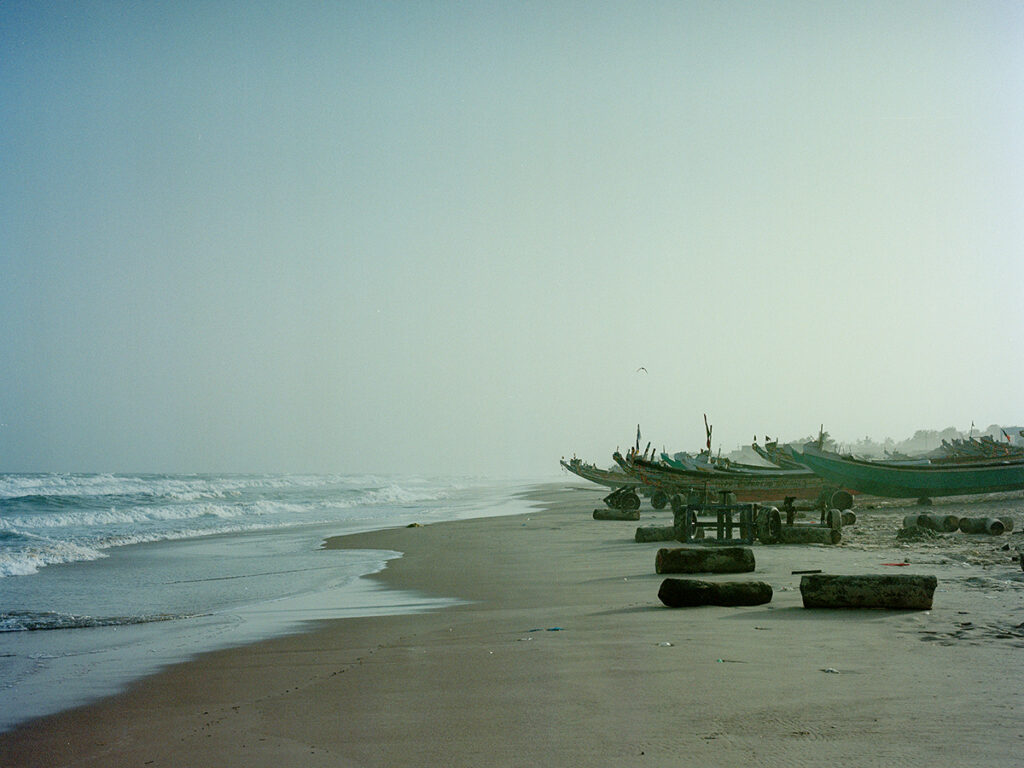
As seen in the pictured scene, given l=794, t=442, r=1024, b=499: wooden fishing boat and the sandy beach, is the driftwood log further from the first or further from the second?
l=794, t=442, r=1024, b=499: wooden fishing boat

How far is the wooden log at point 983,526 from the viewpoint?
17625 mm

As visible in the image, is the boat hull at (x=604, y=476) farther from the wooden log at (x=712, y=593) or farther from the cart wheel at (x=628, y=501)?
the wooden log at (x=712, y=593)

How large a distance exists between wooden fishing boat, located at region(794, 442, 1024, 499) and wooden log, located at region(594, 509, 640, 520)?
6617 millimetres

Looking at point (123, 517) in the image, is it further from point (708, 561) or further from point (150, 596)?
point (708, 561)

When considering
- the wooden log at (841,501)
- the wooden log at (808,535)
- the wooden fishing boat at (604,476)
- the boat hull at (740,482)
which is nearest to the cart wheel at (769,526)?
the wooden log at (808,535)

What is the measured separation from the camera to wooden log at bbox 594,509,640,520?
3088 centimetres

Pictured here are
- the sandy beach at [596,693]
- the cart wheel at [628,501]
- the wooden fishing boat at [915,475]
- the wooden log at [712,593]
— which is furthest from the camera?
the cart wheel at [628,501]

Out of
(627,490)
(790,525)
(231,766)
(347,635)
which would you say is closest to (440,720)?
(231,766)

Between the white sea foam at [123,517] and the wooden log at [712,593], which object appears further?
the white sea foam at [123,517]

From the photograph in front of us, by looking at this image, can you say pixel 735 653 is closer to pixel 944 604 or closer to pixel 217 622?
pixel 944 604

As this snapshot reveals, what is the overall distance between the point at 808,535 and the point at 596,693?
12.8 meters

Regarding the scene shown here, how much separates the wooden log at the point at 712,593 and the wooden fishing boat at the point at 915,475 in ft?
70.8

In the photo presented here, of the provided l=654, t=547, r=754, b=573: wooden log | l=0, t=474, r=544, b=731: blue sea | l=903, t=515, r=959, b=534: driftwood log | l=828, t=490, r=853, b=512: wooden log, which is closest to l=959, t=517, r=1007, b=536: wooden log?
l=903, t=515, r=959, b=534: driftwood log

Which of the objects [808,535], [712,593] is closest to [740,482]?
[808,535]
